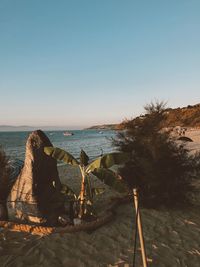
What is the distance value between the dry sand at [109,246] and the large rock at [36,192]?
3.71 feet

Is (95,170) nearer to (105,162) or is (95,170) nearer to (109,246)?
(105,162)

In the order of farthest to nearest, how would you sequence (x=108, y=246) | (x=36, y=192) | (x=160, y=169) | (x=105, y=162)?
(x=160, y=169)
(x=36, y=192)
(x=105, y=162)
(x=108, y=246)

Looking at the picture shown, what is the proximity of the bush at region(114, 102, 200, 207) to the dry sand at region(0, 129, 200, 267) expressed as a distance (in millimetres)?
1476

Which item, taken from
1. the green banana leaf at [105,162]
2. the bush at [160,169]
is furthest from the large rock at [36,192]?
the bush at [160,169]

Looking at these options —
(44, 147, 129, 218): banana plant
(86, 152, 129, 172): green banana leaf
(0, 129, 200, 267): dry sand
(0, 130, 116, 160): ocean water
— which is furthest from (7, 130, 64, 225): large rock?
(0, 130, 116, 160): ocean water

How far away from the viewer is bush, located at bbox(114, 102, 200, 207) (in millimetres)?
10648

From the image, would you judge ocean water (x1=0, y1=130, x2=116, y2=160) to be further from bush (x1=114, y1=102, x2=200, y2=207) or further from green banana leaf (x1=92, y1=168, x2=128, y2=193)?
bush (x1=114, y1=102, x2=200, y2=207)

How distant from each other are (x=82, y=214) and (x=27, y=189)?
76.3 inches

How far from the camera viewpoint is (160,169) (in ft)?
34.9

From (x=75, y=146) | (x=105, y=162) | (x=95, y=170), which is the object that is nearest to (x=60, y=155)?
(x=95, y=170)

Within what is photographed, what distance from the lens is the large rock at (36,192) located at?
360 inches

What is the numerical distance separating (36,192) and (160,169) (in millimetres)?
4545

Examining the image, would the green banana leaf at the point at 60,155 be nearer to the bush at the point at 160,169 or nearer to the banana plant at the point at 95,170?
the banana plant at the point at 95,170

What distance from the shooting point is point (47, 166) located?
388 inches
